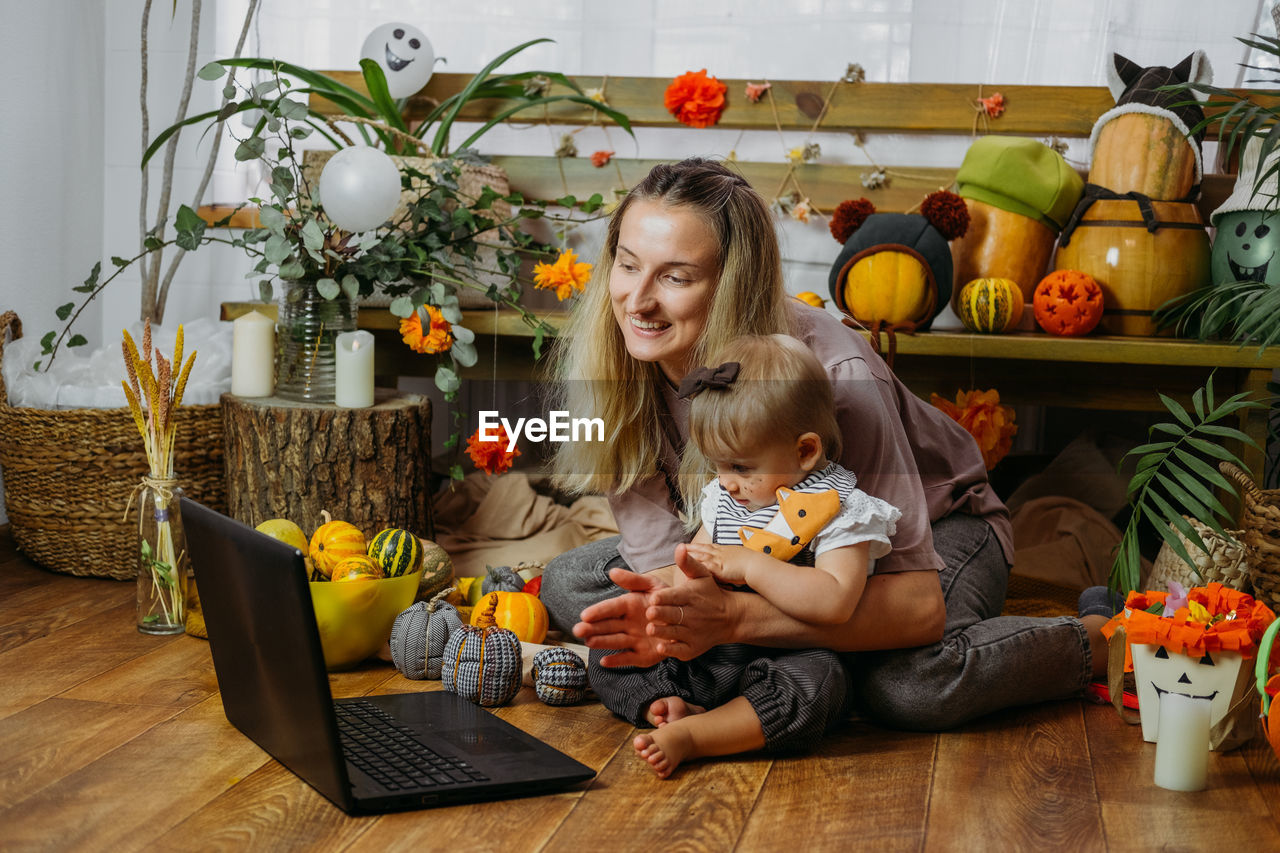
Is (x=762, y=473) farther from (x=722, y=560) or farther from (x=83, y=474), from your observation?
(x=83, y=474)

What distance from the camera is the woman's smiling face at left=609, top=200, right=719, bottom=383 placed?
143 cm

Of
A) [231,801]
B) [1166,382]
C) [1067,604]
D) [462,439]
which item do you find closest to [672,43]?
[462,439]

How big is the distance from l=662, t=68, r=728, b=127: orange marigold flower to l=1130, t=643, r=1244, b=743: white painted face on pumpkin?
147 centimetres

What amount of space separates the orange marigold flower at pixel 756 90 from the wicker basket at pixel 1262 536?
1181mm

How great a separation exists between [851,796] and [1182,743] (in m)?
0.38

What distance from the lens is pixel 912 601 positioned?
1415 mm

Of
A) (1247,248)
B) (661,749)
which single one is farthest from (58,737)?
(1247,248)

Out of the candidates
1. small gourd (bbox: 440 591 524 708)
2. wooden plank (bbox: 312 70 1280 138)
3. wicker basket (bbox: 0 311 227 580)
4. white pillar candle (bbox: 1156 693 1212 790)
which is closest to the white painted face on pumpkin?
white pillar candle (bbox: 1156 693 1212 790)

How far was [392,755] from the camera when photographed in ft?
4.25

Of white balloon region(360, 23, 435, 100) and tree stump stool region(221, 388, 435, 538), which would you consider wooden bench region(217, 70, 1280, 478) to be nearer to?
white balloon region(360, 23, 435, 100)

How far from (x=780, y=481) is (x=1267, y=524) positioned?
96 centimetres

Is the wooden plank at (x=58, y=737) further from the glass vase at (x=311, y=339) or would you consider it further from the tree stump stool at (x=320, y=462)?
the glass vase at (x=311, y=339)

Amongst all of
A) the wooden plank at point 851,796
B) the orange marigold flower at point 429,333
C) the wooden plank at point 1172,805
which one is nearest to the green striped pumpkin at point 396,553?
the orange marigold flower at point 429,333

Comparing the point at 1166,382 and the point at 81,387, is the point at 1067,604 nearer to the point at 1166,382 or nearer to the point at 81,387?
the point at 1166,382
